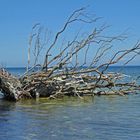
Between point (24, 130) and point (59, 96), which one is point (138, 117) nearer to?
point (24, 130)

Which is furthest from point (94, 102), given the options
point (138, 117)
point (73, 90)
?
point (138, 117)

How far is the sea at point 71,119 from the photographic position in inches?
452

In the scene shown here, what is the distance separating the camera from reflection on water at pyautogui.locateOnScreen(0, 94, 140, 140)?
37.7 feet

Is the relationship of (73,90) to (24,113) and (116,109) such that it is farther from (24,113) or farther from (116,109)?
(24,113)

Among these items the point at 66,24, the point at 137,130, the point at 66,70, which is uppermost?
the point at 66,24

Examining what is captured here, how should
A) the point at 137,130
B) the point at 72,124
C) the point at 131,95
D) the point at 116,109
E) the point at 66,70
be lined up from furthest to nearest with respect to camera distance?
the point at 131,95 < the point at 66,70 < the point at 116,109 < the point at 72,124 < the point at 137,130

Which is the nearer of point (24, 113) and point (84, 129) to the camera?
point (84, 129)

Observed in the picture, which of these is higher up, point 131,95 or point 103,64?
point 103,64

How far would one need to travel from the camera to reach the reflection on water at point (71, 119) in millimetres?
11492

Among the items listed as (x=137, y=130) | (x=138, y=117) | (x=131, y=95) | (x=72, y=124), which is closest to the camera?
(x=137, y=130)

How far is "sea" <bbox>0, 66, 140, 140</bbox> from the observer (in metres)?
11.5

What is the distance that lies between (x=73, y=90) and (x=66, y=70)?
117 cm

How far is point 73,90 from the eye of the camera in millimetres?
22406

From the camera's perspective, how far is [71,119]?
47.5ft
